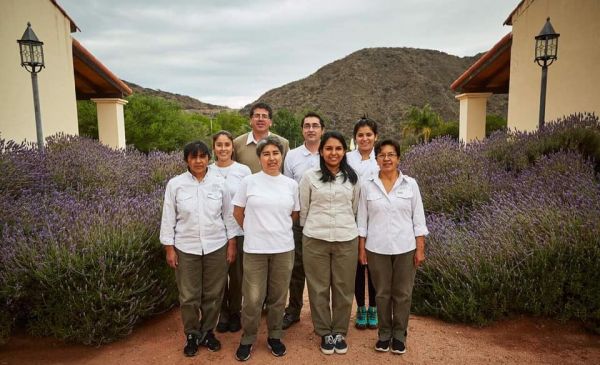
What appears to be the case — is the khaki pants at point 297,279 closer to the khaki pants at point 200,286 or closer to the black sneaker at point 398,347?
the khaki pants at point 200,286

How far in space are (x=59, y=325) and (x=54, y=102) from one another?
822cm

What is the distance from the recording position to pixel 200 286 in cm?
334

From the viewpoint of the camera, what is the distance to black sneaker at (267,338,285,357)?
10.6 ft

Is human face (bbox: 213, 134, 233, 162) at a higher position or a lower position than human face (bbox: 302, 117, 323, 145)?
lower

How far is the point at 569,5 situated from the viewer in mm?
8297

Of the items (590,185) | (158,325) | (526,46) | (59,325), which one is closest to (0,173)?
(59,325)

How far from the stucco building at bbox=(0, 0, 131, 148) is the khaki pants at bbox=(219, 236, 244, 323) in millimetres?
5614

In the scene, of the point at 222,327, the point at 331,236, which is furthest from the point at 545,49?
the point at 222,327

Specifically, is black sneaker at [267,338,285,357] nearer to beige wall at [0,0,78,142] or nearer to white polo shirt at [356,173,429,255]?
white polo shirt at [356,173,429,255]

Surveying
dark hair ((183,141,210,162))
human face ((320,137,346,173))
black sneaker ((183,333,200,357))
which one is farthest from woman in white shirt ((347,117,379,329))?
black sneaker ((183,333,200,357))

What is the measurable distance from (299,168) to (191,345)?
1772 mm

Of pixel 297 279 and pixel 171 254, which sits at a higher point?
pixel 171 254

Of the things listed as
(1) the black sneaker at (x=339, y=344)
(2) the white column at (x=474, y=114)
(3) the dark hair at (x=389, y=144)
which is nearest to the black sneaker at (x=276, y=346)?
(1) the black sneaker at (x=339, y=344)

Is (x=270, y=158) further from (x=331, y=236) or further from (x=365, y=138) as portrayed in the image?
(x=365, y=138)
